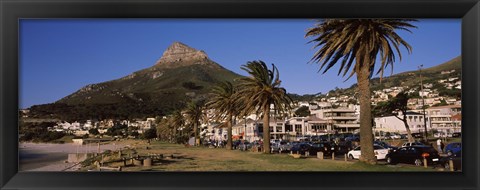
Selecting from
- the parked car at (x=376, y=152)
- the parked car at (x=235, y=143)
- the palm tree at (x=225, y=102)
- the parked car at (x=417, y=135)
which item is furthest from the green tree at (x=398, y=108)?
the parked car at (x=235, y=143)

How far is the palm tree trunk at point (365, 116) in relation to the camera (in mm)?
13539

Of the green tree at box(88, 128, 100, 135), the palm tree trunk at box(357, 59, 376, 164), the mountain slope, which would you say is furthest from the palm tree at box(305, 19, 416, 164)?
the green tree at box(88, 128, 100, 135)

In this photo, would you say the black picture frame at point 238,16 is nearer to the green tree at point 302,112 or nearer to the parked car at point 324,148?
the parked car at point 324,148

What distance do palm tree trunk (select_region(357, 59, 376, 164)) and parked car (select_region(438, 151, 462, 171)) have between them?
1.89 meters

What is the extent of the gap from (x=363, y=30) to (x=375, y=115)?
281cm

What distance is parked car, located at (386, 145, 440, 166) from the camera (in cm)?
1327

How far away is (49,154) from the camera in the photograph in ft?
40.3

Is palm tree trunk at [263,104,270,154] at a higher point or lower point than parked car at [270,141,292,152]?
higher

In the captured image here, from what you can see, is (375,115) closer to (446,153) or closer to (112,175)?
(446,153)

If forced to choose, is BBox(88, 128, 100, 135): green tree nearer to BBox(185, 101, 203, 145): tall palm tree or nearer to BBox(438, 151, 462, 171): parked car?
BBox(185, 101, 203, 145): tall palm tree

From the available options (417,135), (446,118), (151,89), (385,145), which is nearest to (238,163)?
(151,89)

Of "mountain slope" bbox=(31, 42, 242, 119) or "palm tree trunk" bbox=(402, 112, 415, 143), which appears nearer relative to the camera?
"mountain slope" bbox=(31, 42, 242, 119)

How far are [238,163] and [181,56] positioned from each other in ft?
11.0

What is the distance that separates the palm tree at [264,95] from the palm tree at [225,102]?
533 mm
